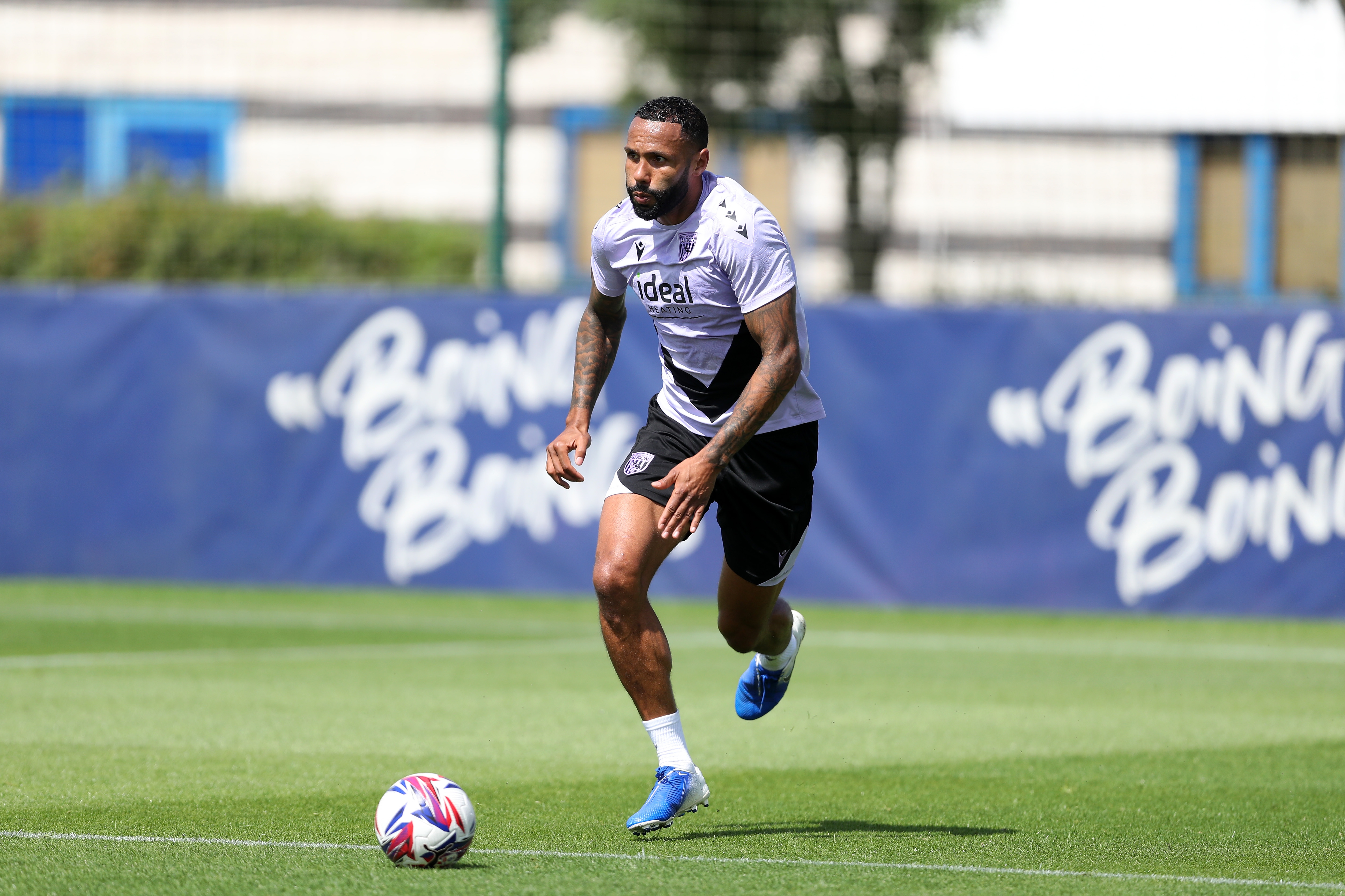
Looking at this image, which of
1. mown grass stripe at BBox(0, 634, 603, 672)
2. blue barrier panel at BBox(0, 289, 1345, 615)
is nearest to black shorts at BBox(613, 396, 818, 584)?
mown grass stripe at BBox(0, 634, 603, 672)

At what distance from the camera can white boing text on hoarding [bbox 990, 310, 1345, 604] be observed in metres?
13.7

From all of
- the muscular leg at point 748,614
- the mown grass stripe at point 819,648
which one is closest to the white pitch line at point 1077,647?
the mown grass stripe at point 819,648

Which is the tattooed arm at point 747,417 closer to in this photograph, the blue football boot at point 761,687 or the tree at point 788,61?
the blue football boot at point 761,687

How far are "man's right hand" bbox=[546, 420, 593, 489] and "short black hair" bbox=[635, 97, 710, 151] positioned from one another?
1.05 metres

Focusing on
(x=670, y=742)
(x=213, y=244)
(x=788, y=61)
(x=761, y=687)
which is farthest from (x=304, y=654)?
(x=788, y=61)

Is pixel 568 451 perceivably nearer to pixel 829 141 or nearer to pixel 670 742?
pixel 670 742

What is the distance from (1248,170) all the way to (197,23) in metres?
14.8

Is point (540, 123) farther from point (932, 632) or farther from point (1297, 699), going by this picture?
point (1297, 699)

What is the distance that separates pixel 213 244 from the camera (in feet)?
56.7

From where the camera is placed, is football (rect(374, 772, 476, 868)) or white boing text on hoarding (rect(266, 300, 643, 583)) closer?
football (rect(374, 772, 476, 868))

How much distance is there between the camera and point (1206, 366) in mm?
13836

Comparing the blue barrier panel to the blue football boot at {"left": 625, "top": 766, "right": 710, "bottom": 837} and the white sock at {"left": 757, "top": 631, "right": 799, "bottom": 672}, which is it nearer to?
the white sock at {"left": 757, "top": 631, "right": 799, "bottom": 672}

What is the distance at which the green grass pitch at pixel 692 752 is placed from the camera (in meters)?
5.33

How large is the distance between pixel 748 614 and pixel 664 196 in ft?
5.10
